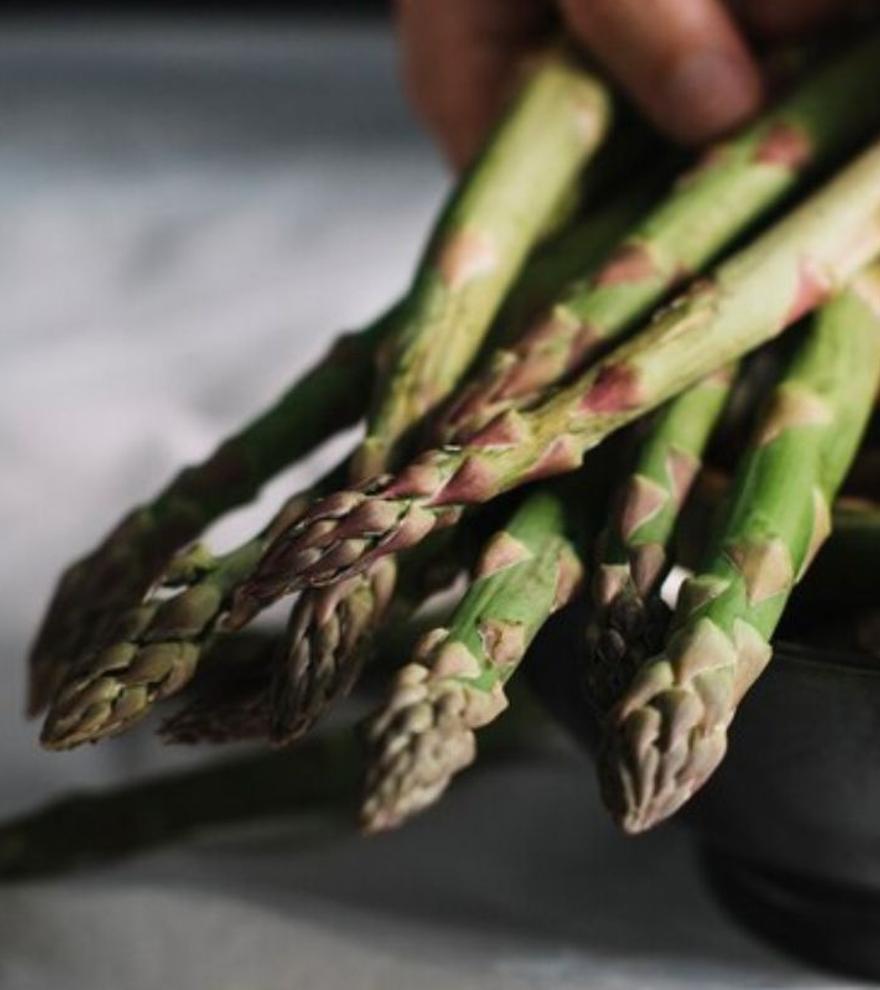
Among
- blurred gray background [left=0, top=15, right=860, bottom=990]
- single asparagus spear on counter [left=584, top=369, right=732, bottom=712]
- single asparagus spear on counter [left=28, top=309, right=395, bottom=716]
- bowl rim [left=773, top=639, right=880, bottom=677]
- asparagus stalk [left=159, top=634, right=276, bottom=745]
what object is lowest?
blurred gray background [left=0, top=15, right=860, bottom=990]

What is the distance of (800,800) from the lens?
0.66m

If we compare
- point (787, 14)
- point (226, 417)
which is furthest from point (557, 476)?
point (226, 417)

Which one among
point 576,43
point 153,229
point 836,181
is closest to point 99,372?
point 153,229

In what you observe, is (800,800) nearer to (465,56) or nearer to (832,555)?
(832,555)

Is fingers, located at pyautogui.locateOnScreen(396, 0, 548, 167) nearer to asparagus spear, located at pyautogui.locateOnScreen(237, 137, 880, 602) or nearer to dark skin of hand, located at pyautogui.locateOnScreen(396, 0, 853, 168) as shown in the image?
dark skin of hand, located at pyautogui.locateOnScreen(396, 0, 853, 168)

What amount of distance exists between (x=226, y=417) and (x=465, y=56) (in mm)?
323

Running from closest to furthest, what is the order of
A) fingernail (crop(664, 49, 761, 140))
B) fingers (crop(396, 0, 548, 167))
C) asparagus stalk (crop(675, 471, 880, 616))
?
1. asparagus stalk (crop(675, 471, 880, 616))
2. fingernail (crop(664, 49, 761, 140))
3. fingers (crop(396, 0, 548, 167))

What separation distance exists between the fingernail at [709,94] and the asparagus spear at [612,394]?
0.08 m

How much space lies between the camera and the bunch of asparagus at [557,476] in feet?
1.99

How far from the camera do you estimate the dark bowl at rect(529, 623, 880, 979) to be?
24.9 inches

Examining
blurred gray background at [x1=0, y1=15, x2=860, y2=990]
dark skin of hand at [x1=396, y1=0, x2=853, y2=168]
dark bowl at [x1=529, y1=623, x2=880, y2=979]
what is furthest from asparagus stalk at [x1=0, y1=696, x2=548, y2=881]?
dark skin of hand at [x1=396, y1=0, x2=853, y2=168]

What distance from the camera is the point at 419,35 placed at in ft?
3.36

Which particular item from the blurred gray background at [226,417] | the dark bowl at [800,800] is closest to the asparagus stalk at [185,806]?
the blurred gray background at [226,417]

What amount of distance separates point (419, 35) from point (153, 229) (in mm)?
611
